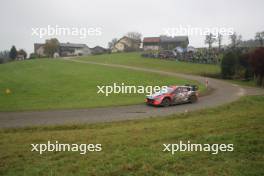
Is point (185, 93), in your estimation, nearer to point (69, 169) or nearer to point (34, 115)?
point (34, 115)

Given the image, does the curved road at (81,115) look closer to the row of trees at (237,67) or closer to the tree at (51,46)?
the row of trees at (237,67)

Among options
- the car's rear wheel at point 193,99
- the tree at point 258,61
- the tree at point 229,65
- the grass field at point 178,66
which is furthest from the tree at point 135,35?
the car's rear wheel at point 193,99

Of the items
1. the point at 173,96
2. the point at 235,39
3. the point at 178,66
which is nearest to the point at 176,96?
the point at 173,96

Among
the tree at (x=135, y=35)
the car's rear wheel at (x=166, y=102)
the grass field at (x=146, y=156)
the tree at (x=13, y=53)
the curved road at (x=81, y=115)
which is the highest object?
the tree at (x=135, y=35)

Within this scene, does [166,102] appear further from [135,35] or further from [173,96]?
[135,35]

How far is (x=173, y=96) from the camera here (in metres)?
16.7

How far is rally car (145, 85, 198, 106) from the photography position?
1622 centimetres

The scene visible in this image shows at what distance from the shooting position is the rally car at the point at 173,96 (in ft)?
53.2

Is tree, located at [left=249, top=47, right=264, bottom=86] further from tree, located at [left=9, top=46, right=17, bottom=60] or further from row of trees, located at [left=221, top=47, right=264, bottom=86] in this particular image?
tree, located at [left=9, top=46, right=17, bottom=60]

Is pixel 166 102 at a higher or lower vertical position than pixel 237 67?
lower

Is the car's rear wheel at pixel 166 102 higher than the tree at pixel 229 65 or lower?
lower

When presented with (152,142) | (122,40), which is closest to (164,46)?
(122,40)

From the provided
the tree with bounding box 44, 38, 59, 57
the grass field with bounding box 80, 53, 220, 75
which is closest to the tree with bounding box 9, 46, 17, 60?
the tree with bounding box 44, 38, 59, 57

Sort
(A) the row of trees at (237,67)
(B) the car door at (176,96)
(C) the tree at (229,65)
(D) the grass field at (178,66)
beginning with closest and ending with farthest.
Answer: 1. (B) the car door at (176,96)
2. (A) the row of trees at (237,67)
3. (C) the tree at (229,65)
4. (D) the grass field at (178,66)
